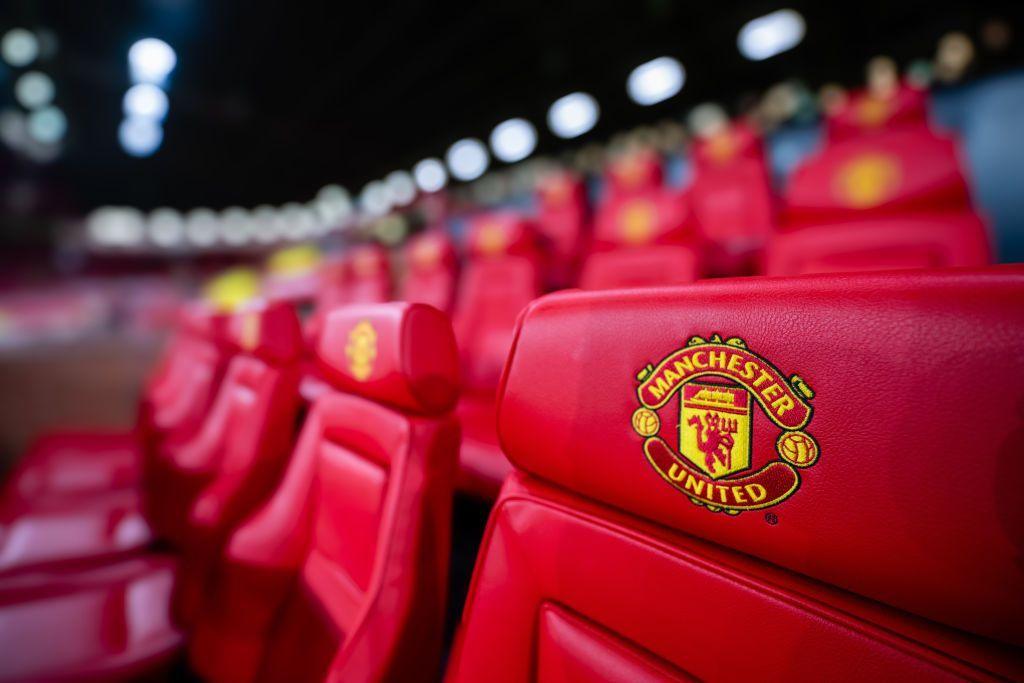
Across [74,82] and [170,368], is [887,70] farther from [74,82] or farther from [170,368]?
[74,82]

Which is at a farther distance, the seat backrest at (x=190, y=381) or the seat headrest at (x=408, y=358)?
the seat backrest at (x=190, y=381)

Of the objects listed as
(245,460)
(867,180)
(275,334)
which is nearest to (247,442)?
(245,460)

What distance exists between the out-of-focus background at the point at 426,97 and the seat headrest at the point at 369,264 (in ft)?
3.52

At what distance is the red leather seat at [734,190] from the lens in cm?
275

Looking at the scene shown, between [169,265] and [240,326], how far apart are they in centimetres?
1863

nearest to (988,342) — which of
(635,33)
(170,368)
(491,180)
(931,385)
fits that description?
(931,385)

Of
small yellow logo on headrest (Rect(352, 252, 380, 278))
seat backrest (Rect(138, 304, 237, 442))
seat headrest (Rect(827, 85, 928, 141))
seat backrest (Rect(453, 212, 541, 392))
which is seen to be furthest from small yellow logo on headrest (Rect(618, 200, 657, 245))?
small yellow logo on headrest (Rect(352, 252, 380, 278))

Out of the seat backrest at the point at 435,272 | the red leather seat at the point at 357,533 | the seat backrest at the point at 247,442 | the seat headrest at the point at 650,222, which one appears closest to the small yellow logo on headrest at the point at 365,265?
the seat backrest at the point at 435,272

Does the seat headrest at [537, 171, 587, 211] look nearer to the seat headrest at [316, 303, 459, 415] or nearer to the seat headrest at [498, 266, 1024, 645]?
the seat headrest at [316, 303, 459, 415]

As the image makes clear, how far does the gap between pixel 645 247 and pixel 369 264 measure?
2.30 metres

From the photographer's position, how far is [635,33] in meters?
4.33

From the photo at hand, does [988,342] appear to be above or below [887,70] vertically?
below

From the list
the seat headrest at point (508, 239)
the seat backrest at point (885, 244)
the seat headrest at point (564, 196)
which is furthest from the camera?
the seat headrest at point (564, 196)

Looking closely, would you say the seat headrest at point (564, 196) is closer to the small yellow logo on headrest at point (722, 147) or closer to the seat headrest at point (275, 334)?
the small yellow logo on headrest at point (722, 147)
